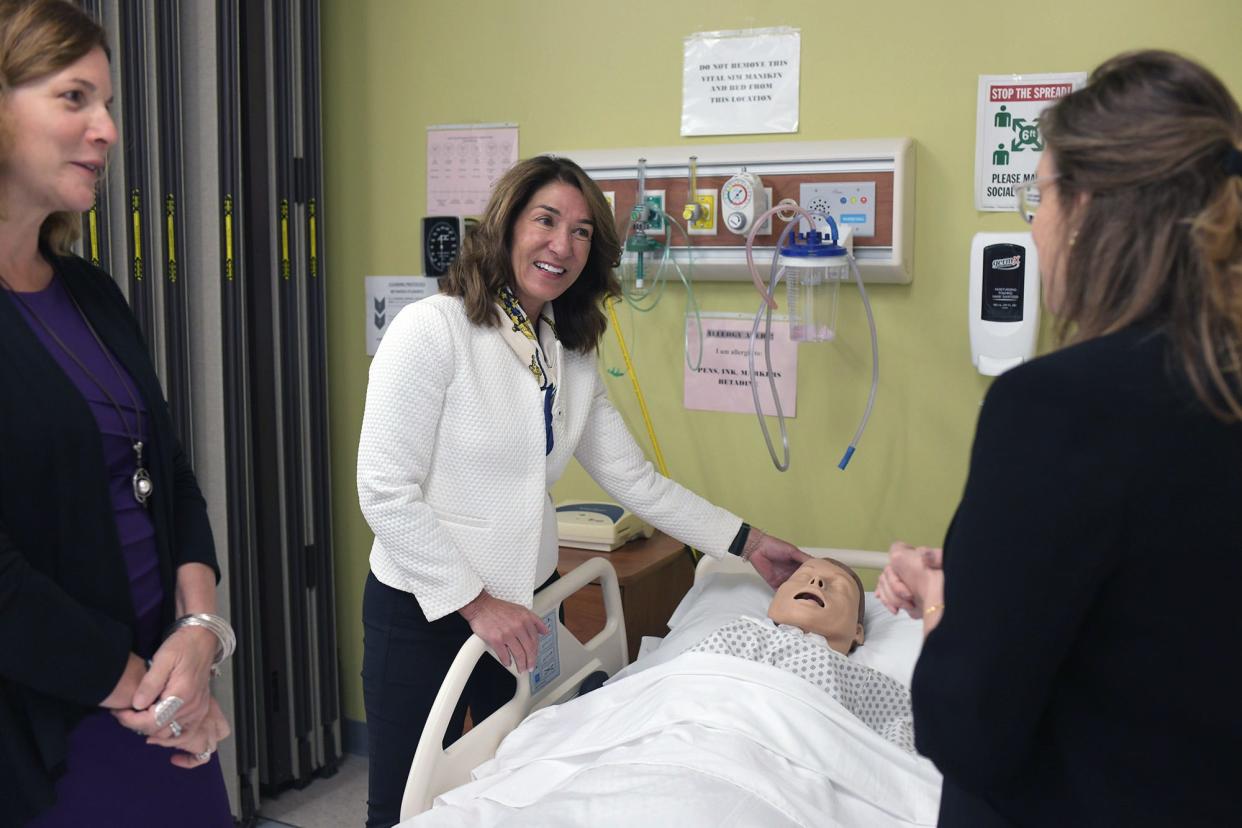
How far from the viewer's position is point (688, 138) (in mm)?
2592

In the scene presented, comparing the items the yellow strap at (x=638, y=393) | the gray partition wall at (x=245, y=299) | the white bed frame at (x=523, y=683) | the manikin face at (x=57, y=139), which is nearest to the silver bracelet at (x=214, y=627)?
the white bed frame at (x=523, y=683)

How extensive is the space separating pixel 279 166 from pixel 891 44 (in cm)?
154

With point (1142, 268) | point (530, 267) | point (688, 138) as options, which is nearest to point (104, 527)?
point (530, 267)

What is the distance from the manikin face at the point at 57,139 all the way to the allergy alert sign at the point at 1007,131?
5.53ft

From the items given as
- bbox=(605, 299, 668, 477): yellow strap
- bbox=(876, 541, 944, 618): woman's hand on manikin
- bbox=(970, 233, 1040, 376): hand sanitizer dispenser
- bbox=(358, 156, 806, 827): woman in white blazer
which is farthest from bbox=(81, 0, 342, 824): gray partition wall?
bbox=(876, 541, 944, 618): woman's hand on manikin

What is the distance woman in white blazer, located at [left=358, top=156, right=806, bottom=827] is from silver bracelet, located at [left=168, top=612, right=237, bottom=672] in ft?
1.14

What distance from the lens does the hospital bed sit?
1.43 m

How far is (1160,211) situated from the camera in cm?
89

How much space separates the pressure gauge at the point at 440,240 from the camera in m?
2.85

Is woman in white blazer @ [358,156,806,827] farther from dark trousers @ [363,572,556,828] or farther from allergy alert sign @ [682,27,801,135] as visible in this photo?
allergy alert sign @ [682,27,801,135]

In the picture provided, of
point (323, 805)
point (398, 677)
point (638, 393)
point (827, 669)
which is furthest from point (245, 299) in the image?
point (827, 669)

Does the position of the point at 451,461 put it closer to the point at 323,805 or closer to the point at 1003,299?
the point at 1003,299

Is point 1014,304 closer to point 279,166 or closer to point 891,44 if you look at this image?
point 891,44

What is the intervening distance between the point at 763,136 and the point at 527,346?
0.92 metres
